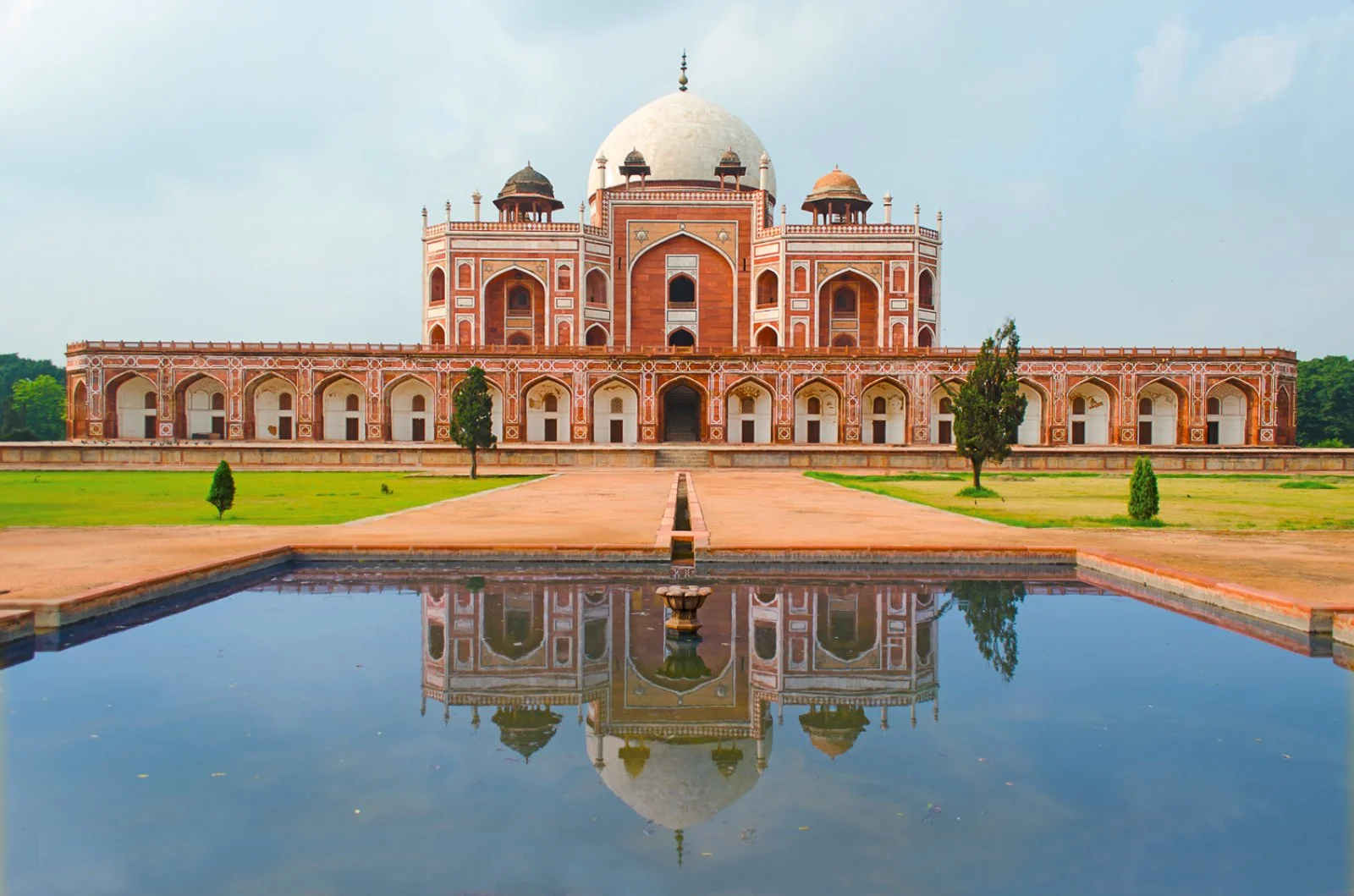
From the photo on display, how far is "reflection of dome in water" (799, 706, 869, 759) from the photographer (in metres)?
3.62

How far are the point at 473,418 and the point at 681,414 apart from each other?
39.4 feet

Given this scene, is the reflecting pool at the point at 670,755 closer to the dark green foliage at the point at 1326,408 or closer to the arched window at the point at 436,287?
the arched window at the point at 436,287

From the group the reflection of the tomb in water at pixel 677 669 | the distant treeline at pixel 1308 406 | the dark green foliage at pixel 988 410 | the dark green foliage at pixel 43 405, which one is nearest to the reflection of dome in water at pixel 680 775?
the reflection of the tomb in water at pixel 677 669

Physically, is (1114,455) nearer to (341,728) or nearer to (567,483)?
(567,483)

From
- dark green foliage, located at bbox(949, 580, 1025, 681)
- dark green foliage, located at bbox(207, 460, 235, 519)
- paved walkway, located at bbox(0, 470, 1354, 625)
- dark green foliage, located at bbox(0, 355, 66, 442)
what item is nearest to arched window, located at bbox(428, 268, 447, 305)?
dark green foliage, located at bbox(0, 355, 66, 442)

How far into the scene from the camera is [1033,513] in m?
10.9

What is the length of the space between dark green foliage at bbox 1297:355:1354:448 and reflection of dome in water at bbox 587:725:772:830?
3956cm

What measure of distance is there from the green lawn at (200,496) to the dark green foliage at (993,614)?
6141mm

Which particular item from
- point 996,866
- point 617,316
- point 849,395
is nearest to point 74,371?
point 617,316

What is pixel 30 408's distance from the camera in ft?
139

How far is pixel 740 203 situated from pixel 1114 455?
617 inches

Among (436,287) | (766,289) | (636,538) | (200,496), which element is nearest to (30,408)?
(436,287)

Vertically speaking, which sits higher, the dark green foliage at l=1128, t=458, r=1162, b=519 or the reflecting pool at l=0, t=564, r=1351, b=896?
the dark green foliage at l=1128, t=458, r=1162, b=519

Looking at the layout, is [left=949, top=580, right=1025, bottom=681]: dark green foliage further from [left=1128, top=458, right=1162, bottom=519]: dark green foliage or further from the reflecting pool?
[left=1128, top=458, right=1162, bottom=519]: dark green foliage
